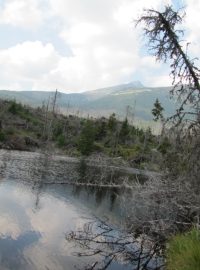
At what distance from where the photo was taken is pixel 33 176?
121 feet

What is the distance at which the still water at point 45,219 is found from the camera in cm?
1439

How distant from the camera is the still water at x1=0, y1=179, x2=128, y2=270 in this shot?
14.4 m

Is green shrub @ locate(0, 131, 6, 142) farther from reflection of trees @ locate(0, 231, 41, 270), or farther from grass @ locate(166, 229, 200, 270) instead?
grass @ locate(166, 229, 200, 270)

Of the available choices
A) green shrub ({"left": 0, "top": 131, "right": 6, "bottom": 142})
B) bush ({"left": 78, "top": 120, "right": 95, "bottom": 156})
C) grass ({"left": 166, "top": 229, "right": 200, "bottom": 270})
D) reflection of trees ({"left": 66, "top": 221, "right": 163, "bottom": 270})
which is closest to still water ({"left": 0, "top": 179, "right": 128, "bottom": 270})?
reflection of trees ({"left": 66, "top": 221, "right": 163, "bottom": 270})

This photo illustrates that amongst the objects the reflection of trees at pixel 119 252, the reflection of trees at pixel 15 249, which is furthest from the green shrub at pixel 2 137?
the reflection of trees at pixel 119 252

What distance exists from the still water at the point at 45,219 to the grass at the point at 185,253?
6.65 m

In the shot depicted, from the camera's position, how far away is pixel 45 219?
20.5 meters

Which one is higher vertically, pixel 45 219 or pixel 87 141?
pixel 87 141

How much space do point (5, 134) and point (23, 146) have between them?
4.54m

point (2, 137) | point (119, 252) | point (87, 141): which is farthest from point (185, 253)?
point (87, 141)

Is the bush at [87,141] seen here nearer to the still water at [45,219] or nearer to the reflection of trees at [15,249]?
the still water at [45,219]

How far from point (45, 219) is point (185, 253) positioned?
45.8 feet

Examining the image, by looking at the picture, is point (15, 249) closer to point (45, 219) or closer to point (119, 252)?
point (119, 252)

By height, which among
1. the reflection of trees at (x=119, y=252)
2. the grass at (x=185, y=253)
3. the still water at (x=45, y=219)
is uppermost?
the grass at (x=185, y=253)
